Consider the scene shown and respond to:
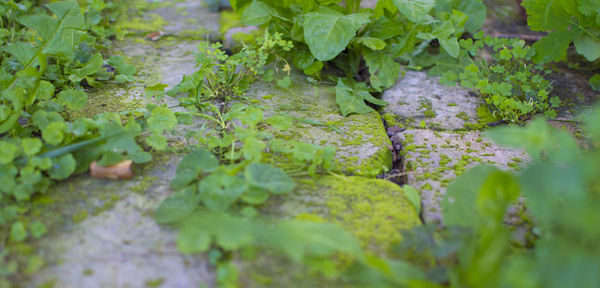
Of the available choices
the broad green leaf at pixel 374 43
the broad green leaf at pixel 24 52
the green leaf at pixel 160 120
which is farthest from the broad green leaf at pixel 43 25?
the broad green leaf at pixel 374 43

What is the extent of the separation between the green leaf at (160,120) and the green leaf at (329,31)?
0.80 metres

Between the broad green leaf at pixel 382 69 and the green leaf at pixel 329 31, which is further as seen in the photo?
the broad green leaf at pixel 382 69

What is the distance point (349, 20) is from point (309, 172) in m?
0.95

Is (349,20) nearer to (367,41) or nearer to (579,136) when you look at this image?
(367,41)

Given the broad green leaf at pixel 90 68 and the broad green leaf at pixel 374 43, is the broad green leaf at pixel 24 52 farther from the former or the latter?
the broad green leaf at pixel 374 43

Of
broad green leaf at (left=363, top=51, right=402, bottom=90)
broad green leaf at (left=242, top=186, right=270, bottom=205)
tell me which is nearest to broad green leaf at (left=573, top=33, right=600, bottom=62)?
broad green leaf at (left=363, top=51, right=402, bottom=90)

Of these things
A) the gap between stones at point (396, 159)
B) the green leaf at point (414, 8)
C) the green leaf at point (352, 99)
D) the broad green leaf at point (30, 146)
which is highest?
the green leaf at point (414, 8)

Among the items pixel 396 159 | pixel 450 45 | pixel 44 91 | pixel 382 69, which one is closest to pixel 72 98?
pixel 44 91

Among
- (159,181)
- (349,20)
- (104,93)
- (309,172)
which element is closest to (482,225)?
(309,172)

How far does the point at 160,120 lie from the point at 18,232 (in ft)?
1.90

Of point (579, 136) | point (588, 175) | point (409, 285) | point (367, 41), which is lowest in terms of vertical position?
point (579, 136)

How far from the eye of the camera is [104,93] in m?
2.03

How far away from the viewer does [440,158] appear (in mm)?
1673

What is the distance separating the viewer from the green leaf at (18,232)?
3.69 feet
